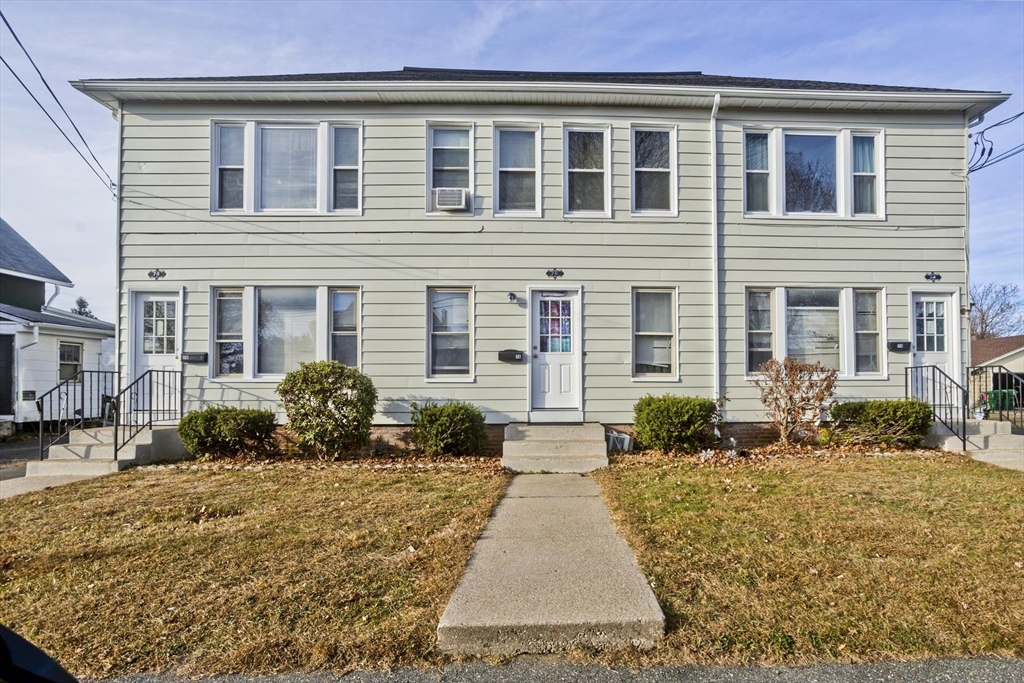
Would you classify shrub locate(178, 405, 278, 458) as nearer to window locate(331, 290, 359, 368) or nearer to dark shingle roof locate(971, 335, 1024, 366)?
window locate(331, 290, 359, 368)

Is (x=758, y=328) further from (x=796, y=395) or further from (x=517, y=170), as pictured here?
(x=517, y=170)

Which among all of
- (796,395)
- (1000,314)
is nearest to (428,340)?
(796,395)

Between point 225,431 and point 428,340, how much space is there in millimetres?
3151

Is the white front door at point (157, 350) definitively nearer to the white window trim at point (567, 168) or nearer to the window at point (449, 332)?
the window at point (449, 332)

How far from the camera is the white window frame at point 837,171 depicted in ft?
31.8

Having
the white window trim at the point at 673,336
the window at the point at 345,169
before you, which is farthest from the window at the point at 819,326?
the window at the point at 345,169

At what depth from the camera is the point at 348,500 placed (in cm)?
593

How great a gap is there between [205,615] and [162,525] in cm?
217

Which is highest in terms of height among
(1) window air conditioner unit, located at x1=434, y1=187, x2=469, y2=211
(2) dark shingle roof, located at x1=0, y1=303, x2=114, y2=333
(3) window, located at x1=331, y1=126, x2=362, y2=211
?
(3) window, located at x1=331, y1=126, x2=362, y2=211

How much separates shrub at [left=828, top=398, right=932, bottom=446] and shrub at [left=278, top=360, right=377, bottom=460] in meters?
6.99

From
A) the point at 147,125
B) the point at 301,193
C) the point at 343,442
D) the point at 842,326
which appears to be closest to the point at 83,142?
the point at 147,125

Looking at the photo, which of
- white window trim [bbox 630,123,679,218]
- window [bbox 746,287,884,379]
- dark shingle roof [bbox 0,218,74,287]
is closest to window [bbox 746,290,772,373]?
window [bbox 746,287,884,379]

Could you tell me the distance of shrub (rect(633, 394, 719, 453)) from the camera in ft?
27.8

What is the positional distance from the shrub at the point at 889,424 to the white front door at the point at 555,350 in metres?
3.96
